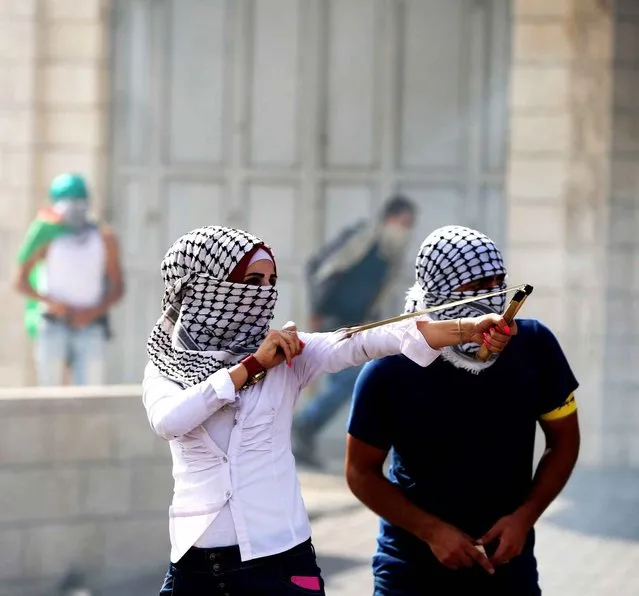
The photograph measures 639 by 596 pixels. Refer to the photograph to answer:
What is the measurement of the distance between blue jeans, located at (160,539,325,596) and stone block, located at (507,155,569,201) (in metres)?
5.94

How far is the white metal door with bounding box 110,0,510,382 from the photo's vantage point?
891 cm

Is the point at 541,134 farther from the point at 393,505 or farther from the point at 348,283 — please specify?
the point at 393,505

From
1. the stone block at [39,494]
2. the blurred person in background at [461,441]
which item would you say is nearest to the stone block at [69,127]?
the stone block at [39,494]

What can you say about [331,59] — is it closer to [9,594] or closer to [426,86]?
[426,86]

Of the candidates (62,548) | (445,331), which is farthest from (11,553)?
(445,331)

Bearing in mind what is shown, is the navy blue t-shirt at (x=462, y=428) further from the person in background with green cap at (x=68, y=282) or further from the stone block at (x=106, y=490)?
the person in background with green cap at (x=68, y=282)

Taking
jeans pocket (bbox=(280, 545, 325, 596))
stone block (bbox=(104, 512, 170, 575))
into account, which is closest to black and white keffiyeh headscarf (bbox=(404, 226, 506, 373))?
jeans pocket (bbox=(280, 545, 325, 596))

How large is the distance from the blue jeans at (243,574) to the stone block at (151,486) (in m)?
2.58

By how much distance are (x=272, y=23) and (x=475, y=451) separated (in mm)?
5992

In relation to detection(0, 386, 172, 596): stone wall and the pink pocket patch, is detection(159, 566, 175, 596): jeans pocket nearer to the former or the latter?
the pink pocket patch

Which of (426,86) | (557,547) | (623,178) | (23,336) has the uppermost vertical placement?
(426,86)

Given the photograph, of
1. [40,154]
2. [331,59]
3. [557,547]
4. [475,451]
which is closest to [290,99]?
[331,59]

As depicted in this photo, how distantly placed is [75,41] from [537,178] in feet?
9.34

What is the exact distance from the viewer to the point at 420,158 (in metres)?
9.07
